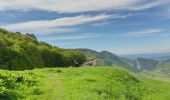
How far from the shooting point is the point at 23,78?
121ft

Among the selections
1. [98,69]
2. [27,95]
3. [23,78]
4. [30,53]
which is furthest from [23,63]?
[27,95]

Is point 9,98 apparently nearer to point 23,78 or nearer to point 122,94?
point 23,78

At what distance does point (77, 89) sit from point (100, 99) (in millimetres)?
5984

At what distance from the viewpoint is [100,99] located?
28938mm

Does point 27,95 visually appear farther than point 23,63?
No

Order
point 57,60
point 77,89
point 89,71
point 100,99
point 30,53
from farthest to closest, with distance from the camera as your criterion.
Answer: point 57,60
point 30,53
point 89,71
point 77,89
point 100,99

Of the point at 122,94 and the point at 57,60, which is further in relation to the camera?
the point at 57,60

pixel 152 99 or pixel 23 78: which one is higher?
pixel 23 78

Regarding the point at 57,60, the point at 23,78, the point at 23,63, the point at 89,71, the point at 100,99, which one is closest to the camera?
the point at 100,99

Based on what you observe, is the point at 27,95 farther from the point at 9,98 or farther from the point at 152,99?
the point at 152,99

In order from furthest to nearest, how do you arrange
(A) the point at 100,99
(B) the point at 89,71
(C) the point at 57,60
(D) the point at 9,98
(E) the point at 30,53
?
(C) the point at 57,60, (E) the point at 30,53, (B) the point at 89,71, (A) the point at 100,99, (D) the point at 9,98

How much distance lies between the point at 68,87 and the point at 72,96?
5811 millimetres

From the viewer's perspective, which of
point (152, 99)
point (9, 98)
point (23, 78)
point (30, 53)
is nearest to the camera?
point (9, 98)

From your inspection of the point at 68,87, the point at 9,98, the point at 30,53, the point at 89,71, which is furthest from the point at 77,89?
the point at 30,53
